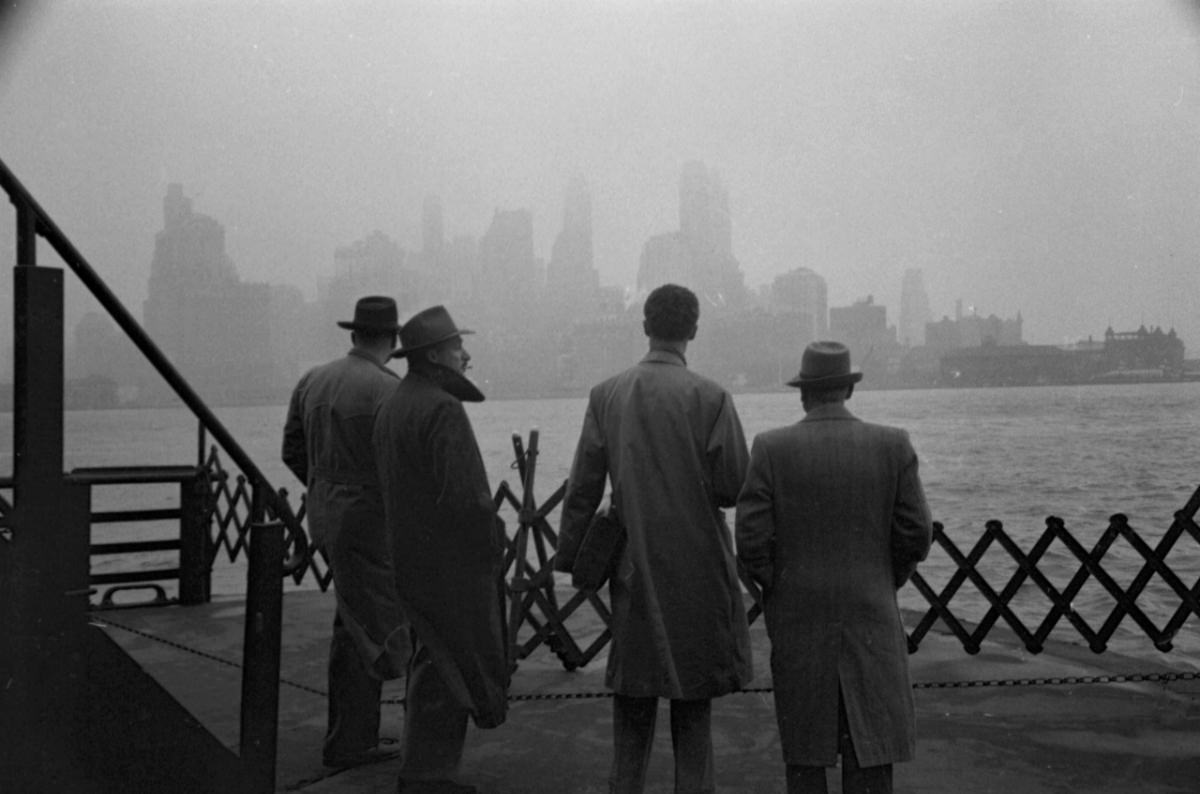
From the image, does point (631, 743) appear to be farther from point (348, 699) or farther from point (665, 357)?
point (348, 699)

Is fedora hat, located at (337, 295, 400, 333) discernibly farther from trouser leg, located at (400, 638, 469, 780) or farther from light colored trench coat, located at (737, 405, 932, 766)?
light colored trench coat, located at (737, 405, 932, 766)

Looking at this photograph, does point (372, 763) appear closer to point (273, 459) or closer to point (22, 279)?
point (22, 279)

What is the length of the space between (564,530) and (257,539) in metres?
1.21

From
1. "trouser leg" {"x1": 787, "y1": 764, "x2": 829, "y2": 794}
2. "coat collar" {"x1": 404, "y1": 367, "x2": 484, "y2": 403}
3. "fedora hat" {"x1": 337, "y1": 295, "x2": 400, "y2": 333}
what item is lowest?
"trouser leg" {"x1": 787, "y1": 764, "x2": 829, "y2": 794}

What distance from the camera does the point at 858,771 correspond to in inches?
129

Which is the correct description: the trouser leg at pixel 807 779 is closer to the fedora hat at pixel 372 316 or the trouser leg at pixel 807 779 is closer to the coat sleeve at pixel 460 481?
the coat sleeve at pixel 460 481

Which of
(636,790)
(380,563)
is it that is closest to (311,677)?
(380,563)

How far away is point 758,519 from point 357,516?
1.94m

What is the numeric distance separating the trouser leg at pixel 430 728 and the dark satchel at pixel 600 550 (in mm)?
749

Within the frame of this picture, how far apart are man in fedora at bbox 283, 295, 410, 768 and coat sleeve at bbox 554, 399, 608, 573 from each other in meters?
1.06

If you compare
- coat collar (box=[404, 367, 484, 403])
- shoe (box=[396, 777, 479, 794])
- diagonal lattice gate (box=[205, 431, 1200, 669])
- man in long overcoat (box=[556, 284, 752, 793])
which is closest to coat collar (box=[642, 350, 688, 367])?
man in long overcoat (box=[556, 284, 752, 793])

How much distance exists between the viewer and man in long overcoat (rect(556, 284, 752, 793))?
11.5 ft

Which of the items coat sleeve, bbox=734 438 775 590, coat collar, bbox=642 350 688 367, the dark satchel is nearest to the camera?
coat sleeve, bbox=734 438 775 590

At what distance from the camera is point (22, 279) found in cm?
248
